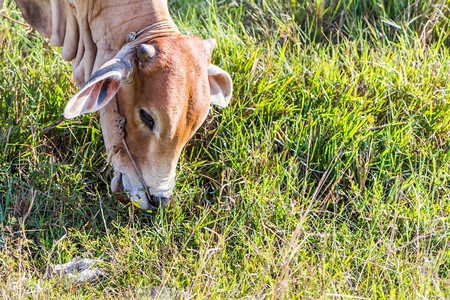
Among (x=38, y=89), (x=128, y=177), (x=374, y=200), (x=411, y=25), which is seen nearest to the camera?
(x=128, y=177)

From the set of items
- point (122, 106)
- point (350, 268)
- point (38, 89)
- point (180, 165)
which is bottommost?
point (350, 268)

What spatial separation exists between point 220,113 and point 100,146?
2.80 feet

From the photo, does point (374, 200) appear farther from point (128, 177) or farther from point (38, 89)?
point (38, 89)

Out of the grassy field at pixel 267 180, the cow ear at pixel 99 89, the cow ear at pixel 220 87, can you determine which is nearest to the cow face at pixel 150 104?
the cow ear at pixel 99 89

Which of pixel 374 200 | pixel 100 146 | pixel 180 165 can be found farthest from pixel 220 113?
pixel 374 200

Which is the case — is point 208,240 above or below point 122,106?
below

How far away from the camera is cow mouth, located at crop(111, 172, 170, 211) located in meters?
4.16

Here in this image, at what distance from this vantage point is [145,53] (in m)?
3.76

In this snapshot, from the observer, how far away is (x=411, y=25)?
19.5 ft

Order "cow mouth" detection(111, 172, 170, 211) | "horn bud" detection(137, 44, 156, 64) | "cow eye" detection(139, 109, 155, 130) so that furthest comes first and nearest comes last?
"cow mouth" detection(111, 172, 170, 211), "cow eye" detection(139, 109, 155, 130), "horn bud" detection(137, 44, 156, 64)

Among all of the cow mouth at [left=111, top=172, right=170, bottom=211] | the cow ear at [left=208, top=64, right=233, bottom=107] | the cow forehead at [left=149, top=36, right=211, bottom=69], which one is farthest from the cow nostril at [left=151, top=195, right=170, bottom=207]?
the cow forehead at [left=149, top=36, right=211, bottom=69]

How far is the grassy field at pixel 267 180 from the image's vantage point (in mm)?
4047

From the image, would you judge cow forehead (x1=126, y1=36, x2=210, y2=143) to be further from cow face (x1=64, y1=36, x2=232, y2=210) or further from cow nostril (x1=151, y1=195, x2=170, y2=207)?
cow nostril (x1=151, y1=195, x2=170, y2=207)

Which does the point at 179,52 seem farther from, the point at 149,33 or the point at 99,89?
the point at 99,89
